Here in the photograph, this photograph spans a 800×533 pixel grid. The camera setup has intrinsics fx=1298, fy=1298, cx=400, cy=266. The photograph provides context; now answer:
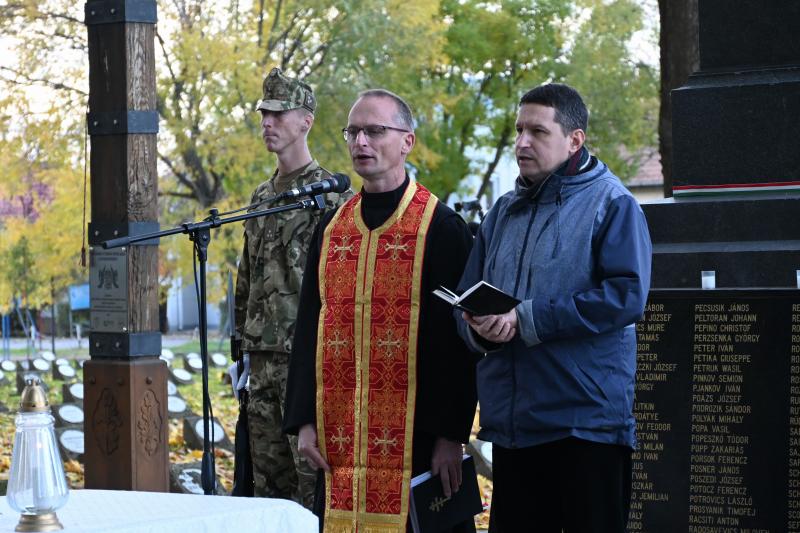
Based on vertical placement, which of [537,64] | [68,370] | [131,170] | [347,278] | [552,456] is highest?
[537,64]

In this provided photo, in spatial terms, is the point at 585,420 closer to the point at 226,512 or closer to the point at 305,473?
the point at 226,512

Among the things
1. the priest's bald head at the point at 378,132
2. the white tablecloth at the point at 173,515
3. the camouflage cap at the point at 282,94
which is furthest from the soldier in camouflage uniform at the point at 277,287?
the white tablecloth at the point at 173,515

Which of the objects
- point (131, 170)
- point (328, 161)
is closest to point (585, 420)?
point (131, 170)

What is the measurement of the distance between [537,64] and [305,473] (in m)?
23.3

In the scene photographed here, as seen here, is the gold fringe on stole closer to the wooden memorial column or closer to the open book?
the open book

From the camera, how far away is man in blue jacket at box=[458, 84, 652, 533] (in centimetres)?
414

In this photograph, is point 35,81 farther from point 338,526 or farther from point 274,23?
point 338,526

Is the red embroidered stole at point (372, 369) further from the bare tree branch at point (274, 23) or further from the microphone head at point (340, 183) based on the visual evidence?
the bare tree branch at point (274, 23)

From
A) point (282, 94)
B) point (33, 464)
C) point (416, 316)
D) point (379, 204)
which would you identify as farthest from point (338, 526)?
point (33, 464)

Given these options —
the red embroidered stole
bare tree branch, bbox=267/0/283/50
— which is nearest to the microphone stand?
the red embroidered stole

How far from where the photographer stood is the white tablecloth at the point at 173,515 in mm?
3027

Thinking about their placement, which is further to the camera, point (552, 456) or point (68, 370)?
point (68, 370)

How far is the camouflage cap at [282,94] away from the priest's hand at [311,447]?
1.68 m

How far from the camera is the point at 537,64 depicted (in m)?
28.2
